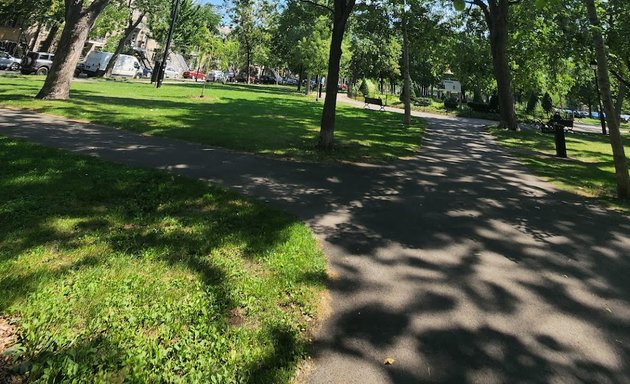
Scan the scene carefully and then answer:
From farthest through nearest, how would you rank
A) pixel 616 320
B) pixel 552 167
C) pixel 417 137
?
pixel 417 137
pixel 552 167
pixel 616 320

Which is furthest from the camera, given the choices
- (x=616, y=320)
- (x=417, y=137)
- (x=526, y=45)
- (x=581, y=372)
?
(x=526, y=45)

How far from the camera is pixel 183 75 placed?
64.9m

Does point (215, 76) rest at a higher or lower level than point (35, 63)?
higher

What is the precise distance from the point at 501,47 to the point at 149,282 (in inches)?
948

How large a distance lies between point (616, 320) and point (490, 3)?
75.7 ft

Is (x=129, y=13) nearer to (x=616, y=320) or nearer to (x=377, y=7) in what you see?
(x=377, y=7)

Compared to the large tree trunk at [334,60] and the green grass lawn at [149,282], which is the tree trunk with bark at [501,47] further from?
the green grass lawn at [149,282]

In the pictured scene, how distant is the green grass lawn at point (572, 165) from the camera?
10.0 metres

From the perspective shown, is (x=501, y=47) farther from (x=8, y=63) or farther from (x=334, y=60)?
(x=8, y=63)

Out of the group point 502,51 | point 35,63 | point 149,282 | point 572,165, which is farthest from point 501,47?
point 35,63

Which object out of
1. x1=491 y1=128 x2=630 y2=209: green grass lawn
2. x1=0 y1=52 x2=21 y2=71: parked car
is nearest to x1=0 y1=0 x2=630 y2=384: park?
x1=491 y1=128 x2=630 y2=209: green grass lawn

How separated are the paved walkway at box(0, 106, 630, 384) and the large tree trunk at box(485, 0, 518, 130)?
15679 millimetres

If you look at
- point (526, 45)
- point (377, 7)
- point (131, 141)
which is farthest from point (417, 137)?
point (526, 45)

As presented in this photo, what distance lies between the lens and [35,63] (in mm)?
32688
